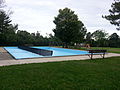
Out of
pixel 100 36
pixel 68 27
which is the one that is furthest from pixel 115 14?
pixel 100 36

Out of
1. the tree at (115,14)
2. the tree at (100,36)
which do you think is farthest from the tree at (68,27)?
the tree at (115,14)

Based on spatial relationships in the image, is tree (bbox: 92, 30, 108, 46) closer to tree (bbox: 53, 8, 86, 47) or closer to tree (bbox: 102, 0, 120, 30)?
tree (bbox: 53, 8, 86, 47)

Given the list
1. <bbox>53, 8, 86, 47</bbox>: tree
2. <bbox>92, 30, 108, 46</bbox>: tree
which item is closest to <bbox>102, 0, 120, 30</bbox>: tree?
<bbox>53, 8, 86, 47</bbox>: tree

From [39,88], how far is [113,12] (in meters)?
12.9

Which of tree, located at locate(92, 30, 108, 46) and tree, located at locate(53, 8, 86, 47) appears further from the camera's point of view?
tree, located at locate(92, 30, 108, 46)

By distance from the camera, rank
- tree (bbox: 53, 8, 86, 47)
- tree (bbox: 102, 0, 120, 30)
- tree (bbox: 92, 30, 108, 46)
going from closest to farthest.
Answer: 1. tree (bbox: 102, 0, 120, 30)
2. tree (bbox: 53, 8, 86, 47)
3. tree (bbox: 92, 30, 108, 46)

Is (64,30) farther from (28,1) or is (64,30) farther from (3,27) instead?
(28,1)

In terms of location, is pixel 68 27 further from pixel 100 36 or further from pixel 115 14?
pixel 100 36

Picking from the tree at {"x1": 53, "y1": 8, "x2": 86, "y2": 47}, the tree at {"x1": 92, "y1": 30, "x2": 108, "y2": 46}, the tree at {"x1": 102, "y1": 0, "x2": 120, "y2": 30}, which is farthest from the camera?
the tree at {"x1": 92, "y1": 30, "x2": 108, "y2": 46}

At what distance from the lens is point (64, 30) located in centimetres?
2734

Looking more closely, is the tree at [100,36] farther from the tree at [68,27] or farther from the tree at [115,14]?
the tree at [115,14]

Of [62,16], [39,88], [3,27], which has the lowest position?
[39,88]

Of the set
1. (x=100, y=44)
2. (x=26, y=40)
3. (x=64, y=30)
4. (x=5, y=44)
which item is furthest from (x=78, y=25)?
(x=5, y=44)

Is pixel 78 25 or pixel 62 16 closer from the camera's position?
pixel 78 25
